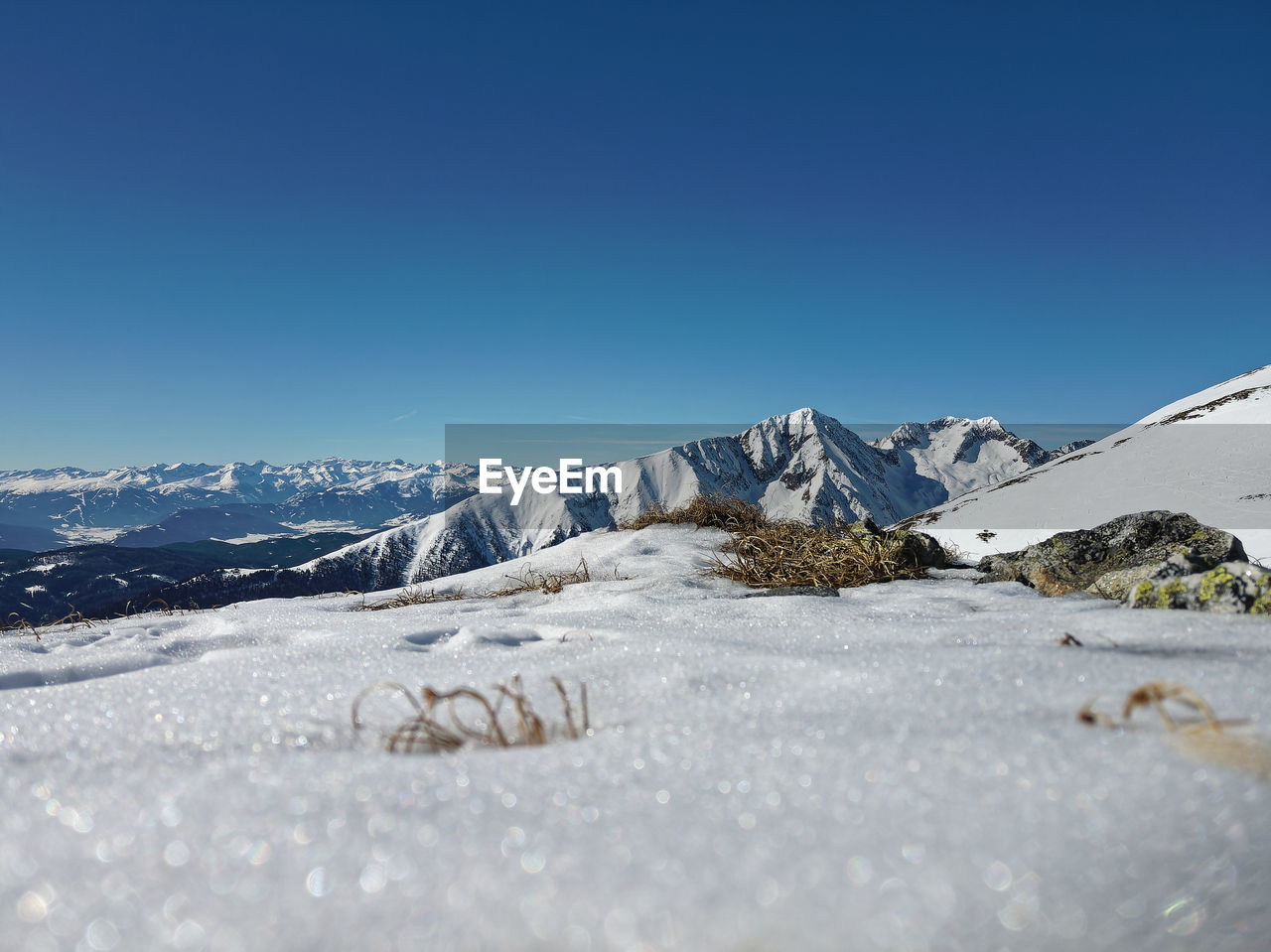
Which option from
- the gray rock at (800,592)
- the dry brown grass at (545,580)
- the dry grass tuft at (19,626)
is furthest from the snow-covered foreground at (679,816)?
the dry grass tuft at (19,626)

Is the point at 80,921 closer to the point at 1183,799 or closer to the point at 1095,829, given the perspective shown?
the point at 1095,829

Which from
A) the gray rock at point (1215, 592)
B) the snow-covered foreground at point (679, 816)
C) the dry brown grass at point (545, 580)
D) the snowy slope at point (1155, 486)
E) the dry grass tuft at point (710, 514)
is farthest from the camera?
the snowy slope at point (1155, 486)

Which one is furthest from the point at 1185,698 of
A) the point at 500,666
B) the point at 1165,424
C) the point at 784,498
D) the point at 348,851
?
the point at 784,498

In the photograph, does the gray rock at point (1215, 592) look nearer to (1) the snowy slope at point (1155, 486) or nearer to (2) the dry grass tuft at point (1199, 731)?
(2) the dry grass tuft at point (1199, 731)

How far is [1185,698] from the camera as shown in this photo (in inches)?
43.0

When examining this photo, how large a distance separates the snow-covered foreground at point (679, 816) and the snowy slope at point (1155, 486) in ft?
24.0

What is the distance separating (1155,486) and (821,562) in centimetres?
865

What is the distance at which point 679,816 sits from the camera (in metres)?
0.86

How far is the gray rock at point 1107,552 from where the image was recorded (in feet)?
10.8

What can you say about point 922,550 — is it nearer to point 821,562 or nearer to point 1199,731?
point 821,562

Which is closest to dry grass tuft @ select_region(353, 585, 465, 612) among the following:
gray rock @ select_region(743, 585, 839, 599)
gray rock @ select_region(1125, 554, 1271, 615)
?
gray rock @ select_region(743, 585, 839, 599)

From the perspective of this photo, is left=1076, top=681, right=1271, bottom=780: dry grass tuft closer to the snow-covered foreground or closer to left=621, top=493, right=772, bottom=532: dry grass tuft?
the snow-covered foreground

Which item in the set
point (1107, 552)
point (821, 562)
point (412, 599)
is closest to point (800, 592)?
→ point (821, 562)

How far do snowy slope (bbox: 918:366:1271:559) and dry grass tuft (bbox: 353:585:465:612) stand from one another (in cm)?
638
